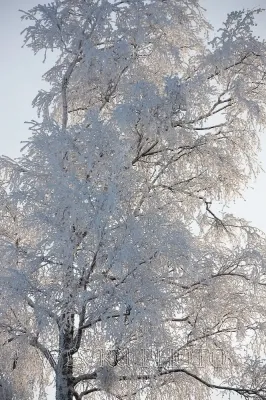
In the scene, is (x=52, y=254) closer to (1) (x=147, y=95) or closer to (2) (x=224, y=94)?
(1) (x=147, y=95)

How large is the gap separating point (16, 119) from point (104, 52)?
1.74m

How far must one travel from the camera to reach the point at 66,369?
8875 mm

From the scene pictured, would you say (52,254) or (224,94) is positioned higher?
(224,94)

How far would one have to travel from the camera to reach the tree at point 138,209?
7789 mm

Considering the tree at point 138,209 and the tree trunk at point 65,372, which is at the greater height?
the tree at point 138,209

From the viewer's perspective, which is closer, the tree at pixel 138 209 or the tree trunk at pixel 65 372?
the tree at pixel 138 209

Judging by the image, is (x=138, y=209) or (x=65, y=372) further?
(x=65, y=372)

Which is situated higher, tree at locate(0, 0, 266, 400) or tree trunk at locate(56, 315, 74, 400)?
tree at locate(0, 0, 266, 400)

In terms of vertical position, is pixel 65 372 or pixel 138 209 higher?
pixel 138 209

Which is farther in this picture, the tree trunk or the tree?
the tree trunk

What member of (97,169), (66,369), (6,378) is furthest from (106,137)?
Answer: (6,378)

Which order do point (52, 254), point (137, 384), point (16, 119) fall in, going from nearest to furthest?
point (52, 254), point (137, 384), point (16, 119)

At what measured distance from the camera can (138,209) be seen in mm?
8734

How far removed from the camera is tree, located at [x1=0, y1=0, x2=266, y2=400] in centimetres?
779
